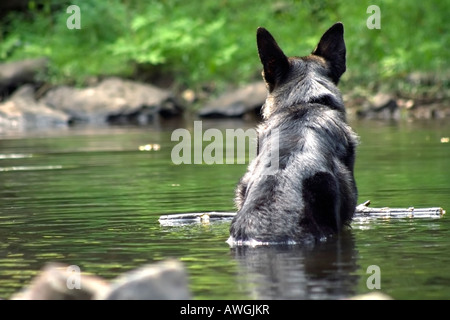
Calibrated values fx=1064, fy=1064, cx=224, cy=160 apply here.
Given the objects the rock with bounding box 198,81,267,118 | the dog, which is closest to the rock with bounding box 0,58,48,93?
the rock with bounding box 198,81,267,118

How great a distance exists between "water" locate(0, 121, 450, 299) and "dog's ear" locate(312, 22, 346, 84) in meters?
1.34

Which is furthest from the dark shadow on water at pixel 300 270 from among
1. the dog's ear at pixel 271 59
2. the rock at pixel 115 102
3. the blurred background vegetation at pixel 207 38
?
the rock at pixel 115 102

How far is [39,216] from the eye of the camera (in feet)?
34.0

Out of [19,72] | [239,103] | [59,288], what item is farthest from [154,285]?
[19,72]

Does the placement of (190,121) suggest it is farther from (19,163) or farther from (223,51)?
(19,163)

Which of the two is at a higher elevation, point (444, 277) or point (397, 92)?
point (397, 92)

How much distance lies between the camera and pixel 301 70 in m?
8.85

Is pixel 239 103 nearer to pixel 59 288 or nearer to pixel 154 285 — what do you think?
pixel 59 288

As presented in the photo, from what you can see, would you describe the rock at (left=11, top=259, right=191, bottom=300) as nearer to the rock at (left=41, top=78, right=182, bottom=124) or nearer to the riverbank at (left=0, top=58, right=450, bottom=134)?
the riverbank at (left=0, top=58, right=450, bottom=134)

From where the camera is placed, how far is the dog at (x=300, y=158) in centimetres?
759

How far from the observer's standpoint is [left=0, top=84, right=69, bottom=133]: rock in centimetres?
2923

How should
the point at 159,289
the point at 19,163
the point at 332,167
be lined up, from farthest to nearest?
the point at 19,163 → the point at 332,167 → the point at 159,289

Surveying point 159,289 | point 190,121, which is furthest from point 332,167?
point 190,121

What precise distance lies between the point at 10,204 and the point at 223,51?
23.4 meters
